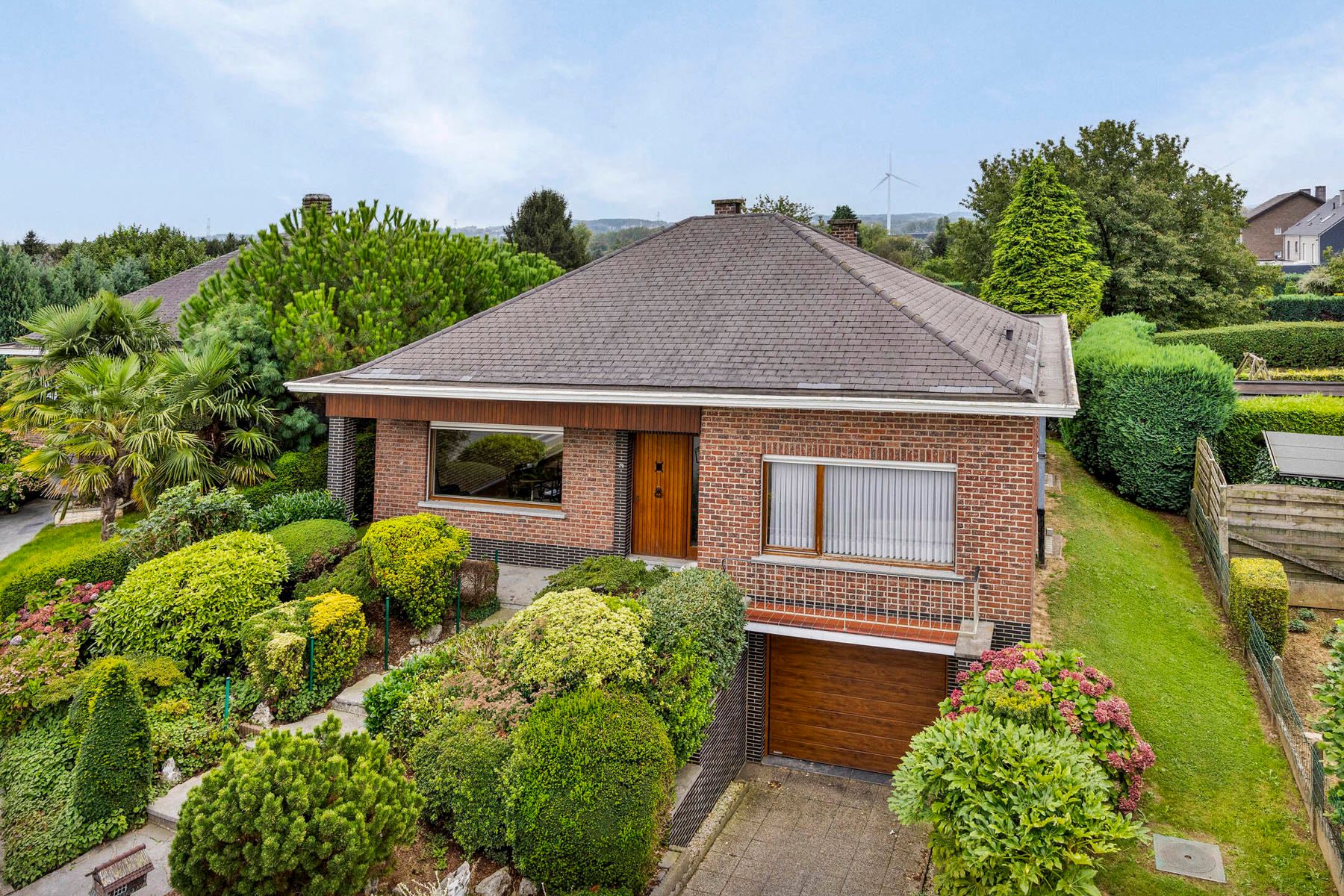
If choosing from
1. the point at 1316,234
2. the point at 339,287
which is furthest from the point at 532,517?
the point at 1316,234

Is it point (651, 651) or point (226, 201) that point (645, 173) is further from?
point (651, 651)

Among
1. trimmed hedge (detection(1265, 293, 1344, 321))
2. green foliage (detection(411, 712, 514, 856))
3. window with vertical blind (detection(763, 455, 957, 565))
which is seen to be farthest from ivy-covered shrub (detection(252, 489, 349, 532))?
trimmed hedge (detection(1265, 293, 1344, 321))

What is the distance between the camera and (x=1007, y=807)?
6512mm

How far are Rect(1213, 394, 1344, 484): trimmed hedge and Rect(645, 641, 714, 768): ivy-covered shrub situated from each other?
45.2 ft

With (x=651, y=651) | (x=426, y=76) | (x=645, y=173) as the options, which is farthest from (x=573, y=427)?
(x=645, y=173)

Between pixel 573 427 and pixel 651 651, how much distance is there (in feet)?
16.8

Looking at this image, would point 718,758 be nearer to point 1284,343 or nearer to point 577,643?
point 577,643

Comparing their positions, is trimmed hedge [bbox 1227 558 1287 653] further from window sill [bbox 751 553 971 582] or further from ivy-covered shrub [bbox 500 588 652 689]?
ivy-covered shrub [bbox 500 588 652 689]

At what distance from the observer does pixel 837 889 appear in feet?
26.2

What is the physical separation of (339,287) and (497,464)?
6451mm

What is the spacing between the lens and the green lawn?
771cm

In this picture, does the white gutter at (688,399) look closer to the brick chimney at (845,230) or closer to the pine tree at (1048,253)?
the brick chimney at (845,230)

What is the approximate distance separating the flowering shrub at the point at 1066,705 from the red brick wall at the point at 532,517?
6.69m

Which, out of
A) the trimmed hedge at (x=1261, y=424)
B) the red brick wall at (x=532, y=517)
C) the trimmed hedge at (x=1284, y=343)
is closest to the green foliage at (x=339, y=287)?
the red brick wall at (x=532, y=517)
